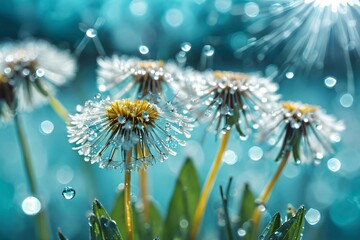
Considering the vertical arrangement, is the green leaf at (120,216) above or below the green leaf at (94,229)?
above

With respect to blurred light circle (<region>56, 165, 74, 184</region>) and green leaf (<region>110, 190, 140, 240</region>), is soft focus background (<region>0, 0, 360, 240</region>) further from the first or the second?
green leaf (<region>110, 190, 140, 240</region>)

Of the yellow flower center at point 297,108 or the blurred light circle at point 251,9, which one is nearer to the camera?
the yellow flower center at point 297,108

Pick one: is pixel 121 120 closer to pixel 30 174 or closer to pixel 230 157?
pixel 30 174

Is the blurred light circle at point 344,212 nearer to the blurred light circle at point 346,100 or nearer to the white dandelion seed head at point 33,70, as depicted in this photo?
the blurred light circle at point 346,100

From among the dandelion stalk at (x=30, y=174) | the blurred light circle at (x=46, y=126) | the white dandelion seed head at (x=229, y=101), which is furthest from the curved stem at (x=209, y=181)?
A: the blurred light circle at (x=46, y=126)

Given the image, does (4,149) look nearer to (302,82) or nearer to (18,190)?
(18,190)

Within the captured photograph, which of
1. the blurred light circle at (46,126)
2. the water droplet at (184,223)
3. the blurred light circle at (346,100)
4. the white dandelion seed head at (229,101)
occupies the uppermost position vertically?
the blurred light circle at (46,126)

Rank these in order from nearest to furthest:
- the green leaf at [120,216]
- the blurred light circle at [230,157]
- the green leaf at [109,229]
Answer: the green leaf at [109,229], the green leaf at [120,216], the blurred light circle at [230,157]
